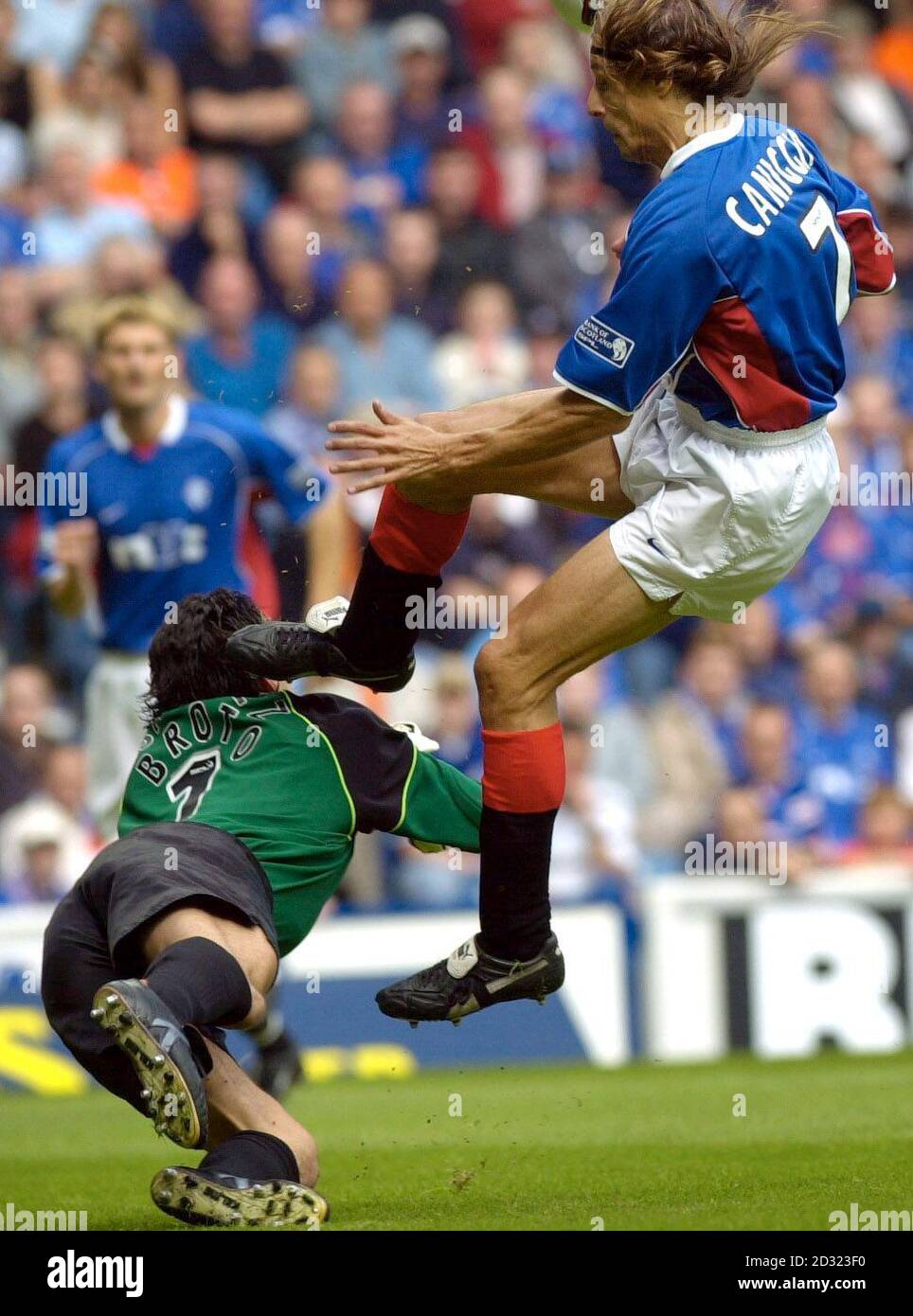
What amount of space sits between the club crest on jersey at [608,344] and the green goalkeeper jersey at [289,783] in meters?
1.10

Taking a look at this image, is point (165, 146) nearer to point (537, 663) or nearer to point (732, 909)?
point (732, 909)

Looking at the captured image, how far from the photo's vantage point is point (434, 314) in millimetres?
11250

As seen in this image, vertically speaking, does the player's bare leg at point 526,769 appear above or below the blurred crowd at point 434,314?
below

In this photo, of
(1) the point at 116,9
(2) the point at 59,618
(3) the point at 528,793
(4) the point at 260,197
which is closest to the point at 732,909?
(2) the point at 59,618

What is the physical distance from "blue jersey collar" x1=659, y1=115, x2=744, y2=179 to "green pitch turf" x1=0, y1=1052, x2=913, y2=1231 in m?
2.47

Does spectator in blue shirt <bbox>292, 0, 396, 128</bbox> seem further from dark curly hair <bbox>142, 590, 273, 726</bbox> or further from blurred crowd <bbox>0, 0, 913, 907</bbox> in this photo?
dark curly hair <bbox>142, 590, 273, 726</bbox>

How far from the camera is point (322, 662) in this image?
17.4ft

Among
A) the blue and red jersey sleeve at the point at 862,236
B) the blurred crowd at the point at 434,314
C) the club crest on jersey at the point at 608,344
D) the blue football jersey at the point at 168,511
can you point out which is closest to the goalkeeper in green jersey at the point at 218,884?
the club crest on jersey at the point at 608,344

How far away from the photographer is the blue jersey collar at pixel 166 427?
8.34 meters

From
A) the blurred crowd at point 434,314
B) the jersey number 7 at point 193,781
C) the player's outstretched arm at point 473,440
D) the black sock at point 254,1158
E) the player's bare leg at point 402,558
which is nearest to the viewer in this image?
the black sock at point 254,1158

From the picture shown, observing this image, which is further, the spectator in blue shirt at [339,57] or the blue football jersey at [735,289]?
the spectator in blue shirt at [339,57]

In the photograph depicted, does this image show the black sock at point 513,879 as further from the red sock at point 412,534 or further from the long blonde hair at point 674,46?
the long blonde hair at point 674,46

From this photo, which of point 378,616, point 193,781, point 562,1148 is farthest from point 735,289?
point 562,1148

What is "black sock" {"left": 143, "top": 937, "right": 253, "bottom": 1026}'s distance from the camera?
13.9ft
